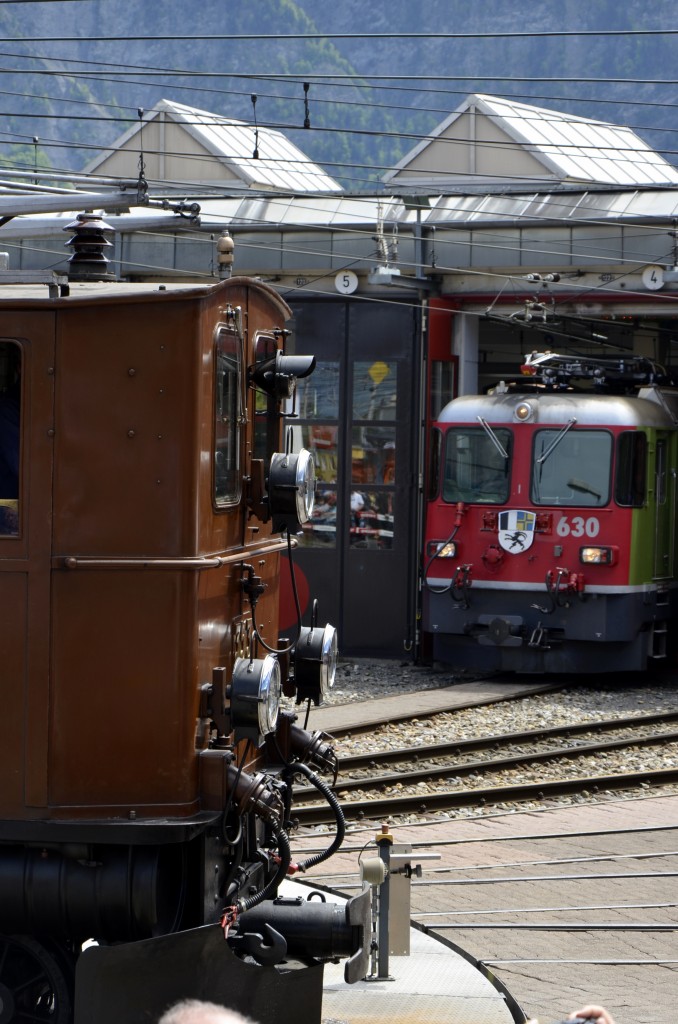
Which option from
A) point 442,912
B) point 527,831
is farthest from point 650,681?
point 442,912

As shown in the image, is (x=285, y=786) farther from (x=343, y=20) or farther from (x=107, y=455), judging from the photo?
(x=343, y=20)

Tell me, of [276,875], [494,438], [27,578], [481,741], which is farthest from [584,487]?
[27,578]

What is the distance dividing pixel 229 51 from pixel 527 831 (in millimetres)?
122162

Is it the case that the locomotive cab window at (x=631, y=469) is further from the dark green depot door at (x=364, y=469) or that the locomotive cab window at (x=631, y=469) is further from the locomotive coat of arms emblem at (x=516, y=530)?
the dark green depot door at (x=364, y=469)

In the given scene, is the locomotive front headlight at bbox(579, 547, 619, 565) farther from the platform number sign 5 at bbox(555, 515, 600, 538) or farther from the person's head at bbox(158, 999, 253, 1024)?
the person's head at bbox(158, 999, 253, 1024)

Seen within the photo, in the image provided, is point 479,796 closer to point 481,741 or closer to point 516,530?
point 481,741

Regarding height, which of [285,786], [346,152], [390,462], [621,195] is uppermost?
[346,152]

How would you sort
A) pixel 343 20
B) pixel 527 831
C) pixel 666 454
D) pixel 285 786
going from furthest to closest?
pixel 343 20, pixel 666 454, pixel 527 831, pixel 285 786

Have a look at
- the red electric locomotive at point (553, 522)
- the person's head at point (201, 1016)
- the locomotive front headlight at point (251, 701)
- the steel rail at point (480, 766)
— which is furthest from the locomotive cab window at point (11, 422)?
the red electric locomotive at point (553, 522)

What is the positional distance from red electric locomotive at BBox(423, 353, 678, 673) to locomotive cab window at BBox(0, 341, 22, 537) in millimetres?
11113

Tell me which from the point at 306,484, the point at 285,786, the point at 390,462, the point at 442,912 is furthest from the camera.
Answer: the point at 390,462

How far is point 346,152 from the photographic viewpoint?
90.9 meters

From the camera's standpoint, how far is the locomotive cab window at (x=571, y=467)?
15.7 metres

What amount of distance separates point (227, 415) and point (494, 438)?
1104 centimetres
